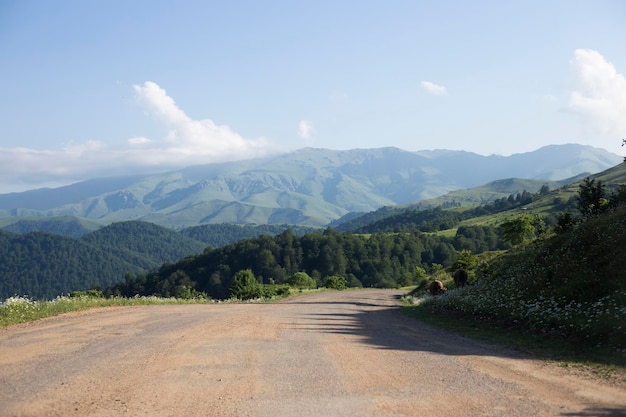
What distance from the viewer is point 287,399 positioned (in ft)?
29.2

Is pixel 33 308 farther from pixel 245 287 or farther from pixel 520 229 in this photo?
pixel 245 287

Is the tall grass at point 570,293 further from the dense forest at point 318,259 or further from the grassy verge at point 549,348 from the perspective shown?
the dense forest at point 318,259

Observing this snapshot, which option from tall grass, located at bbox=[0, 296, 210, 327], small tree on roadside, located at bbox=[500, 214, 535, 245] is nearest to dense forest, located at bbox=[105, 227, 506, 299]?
small tree on roadside, located at bbox=[500, 214, 535, 245]

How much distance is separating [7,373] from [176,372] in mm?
3623

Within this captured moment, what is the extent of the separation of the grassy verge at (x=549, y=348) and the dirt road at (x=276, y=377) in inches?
23.2

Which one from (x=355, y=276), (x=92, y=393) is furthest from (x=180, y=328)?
(x=355, y=276)

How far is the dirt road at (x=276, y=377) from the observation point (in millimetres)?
8375

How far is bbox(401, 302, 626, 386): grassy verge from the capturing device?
35.7 feet

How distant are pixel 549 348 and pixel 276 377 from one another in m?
7.92

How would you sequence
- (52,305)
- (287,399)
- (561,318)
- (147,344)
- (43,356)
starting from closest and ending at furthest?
(287,399)
(43,356)
(147,344)
(561,318)
(52,305)

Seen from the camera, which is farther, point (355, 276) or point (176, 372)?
point (355, 276)

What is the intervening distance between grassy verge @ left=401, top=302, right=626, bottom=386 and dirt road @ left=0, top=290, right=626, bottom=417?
23.2 inches

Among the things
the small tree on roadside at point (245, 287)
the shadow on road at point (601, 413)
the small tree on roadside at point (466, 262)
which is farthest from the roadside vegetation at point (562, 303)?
the small tree on roadside at point (245, 287)

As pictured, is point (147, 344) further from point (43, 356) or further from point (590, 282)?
point (590, 282)
